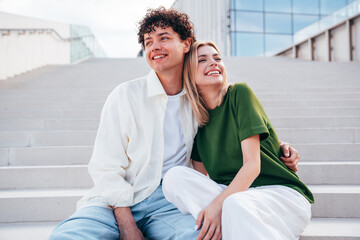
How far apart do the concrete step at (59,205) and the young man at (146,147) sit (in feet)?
2.40

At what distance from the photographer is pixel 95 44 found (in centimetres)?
1678

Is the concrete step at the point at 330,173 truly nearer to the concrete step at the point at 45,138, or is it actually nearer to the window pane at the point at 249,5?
the concrete step at the point at 45,138

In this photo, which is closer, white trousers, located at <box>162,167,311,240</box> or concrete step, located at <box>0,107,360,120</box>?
white trousers, located at <box>162,167,311,240</box>

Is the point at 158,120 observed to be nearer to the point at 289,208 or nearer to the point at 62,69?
the point at 289,208

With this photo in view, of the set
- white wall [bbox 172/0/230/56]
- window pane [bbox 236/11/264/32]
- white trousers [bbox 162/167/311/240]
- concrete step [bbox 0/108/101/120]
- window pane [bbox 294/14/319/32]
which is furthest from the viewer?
window pane [bbox 294/14/319/32]

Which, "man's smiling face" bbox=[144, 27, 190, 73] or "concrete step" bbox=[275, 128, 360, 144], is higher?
"man's smiling face" bbox=[144, 27, 190, 73]

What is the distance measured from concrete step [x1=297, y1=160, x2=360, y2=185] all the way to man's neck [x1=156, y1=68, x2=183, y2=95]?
4.90ft

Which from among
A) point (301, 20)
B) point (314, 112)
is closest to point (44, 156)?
point (314, 112)

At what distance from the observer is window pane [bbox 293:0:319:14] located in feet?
73.0

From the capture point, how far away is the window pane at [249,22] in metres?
21.5

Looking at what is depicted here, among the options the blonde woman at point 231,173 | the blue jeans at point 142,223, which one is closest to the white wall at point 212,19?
the blonde woman at point 231,173

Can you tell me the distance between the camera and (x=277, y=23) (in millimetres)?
21922

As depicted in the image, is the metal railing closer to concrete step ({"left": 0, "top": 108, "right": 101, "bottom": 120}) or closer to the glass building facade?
the glass building facade

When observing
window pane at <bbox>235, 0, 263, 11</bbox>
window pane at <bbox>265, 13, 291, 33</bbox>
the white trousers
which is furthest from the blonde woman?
window pane at <bbox>265, 13, 291, 33</bbox>
